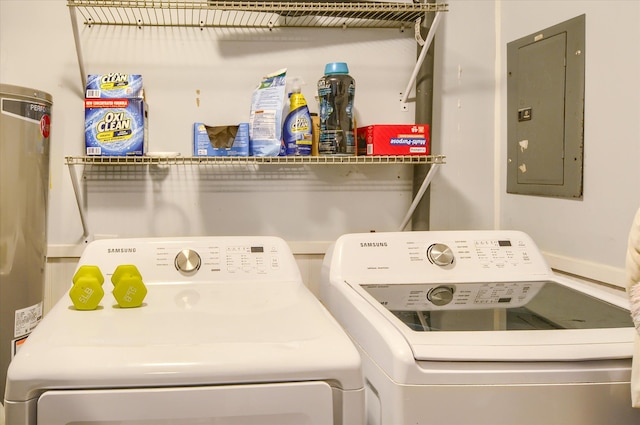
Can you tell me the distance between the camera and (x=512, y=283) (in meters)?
1.51

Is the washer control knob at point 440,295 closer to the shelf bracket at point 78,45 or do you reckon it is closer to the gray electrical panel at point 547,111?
the gray electrical panel at point 547,111

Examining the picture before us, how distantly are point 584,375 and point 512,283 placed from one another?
538 millimetres

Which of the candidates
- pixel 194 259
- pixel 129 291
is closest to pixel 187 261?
pixel 194 259

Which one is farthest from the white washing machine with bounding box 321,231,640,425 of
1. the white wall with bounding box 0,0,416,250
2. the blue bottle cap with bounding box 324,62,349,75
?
the blue bottle cap with bounding box 324,62,349,75

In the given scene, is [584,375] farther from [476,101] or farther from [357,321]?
[476,101]

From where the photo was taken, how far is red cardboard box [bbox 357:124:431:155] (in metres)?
1.69

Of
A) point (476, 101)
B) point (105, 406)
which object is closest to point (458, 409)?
point (105, 406)

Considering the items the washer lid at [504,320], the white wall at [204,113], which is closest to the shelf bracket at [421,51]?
the white wall at [204,113]

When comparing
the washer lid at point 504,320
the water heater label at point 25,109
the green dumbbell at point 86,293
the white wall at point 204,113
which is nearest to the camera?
the washer lid at point 504,320

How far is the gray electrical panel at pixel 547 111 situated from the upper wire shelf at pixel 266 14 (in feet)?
1.10

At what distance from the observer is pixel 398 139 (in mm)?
1692

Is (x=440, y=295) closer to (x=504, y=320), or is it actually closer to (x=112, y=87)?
(x=504, y=320)

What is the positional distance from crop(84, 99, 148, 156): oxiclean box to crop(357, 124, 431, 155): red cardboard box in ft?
2.31

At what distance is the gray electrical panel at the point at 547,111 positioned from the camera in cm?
160
